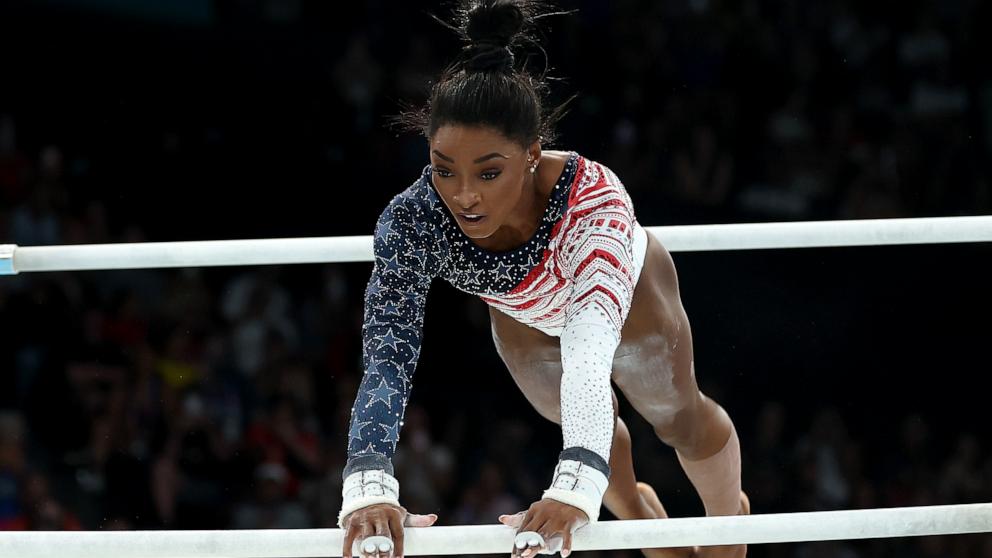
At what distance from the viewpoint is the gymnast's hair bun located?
2346 millimetres

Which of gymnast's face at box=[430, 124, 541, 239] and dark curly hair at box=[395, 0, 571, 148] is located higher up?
dark curly hair at box=[395, 0, 571, 148]

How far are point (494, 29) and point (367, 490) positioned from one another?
36.6 inches

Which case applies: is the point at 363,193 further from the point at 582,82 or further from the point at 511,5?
the point at 511,5

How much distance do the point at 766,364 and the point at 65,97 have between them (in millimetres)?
3689

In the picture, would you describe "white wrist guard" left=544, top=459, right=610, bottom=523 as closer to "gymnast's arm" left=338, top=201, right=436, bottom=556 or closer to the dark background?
"gymnast's arm" left=338, top=201, right=436, bottom=556

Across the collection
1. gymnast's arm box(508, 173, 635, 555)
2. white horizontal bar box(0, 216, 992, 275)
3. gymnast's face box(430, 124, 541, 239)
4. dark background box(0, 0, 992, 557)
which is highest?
dark background box(0, 0, 992, 557)

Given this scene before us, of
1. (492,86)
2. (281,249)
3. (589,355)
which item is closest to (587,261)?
(589,355)

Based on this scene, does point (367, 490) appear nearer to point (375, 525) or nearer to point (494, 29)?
point (375, 525)

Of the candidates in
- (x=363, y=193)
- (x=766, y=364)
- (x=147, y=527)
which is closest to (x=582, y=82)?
(x=363, y=193)

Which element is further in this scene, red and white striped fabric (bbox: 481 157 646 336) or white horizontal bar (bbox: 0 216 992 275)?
white horizontal bar (bbox: 0 216 992 275)

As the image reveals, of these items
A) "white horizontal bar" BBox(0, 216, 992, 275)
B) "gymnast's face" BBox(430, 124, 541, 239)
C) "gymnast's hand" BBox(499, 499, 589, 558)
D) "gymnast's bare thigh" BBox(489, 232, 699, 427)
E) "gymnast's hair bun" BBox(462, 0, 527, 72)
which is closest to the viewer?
"gymnast's hand" BBox(499, 499, 589, 558)

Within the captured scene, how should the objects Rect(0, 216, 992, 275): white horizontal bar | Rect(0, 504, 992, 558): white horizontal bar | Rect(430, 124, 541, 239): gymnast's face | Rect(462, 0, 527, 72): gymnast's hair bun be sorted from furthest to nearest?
Rect(0, 216, 992, 275): white horizontal bar < Rect(462, 0, 527, 72): gymnast's hair bun < Rect(430, 124, 541, 239): gymnast's face < Rect(0, 504, 992, 558): white horizontal bar

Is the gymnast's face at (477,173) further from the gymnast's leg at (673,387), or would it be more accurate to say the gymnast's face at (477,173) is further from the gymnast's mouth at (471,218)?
the gymnast's leg at (673,387)

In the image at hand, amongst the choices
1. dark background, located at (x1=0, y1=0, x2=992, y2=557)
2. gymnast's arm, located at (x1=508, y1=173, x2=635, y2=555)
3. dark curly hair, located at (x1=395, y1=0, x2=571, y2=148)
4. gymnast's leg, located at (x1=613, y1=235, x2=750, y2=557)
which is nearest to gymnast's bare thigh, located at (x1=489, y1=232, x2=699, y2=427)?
gymnast's leg, located at (x1=613, y1=235, x2=750, y2=557)
